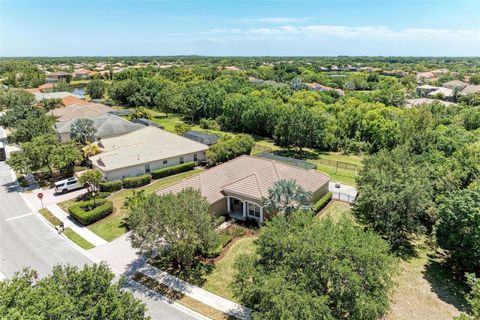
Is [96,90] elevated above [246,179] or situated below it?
above

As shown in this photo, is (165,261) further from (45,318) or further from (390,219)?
(390,219)

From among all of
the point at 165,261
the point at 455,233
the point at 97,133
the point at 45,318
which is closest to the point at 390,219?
the point at 455,233

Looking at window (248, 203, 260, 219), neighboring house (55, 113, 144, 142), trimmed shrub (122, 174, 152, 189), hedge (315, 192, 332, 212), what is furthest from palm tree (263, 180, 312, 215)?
neighboring house (55, 113, 144, 142)

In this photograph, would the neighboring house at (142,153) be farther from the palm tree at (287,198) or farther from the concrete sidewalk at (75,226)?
the palm tree at (287,198)

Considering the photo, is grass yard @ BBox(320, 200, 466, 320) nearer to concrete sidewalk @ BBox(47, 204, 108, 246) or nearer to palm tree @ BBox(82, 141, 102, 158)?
concrete sidewalk @ BBox(47, 204, 108, 246)

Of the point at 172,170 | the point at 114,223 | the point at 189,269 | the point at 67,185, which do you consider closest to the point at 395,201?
the point at 189,269

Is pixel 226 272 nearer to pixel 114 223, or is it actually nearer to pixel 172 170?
pixel 114 223
